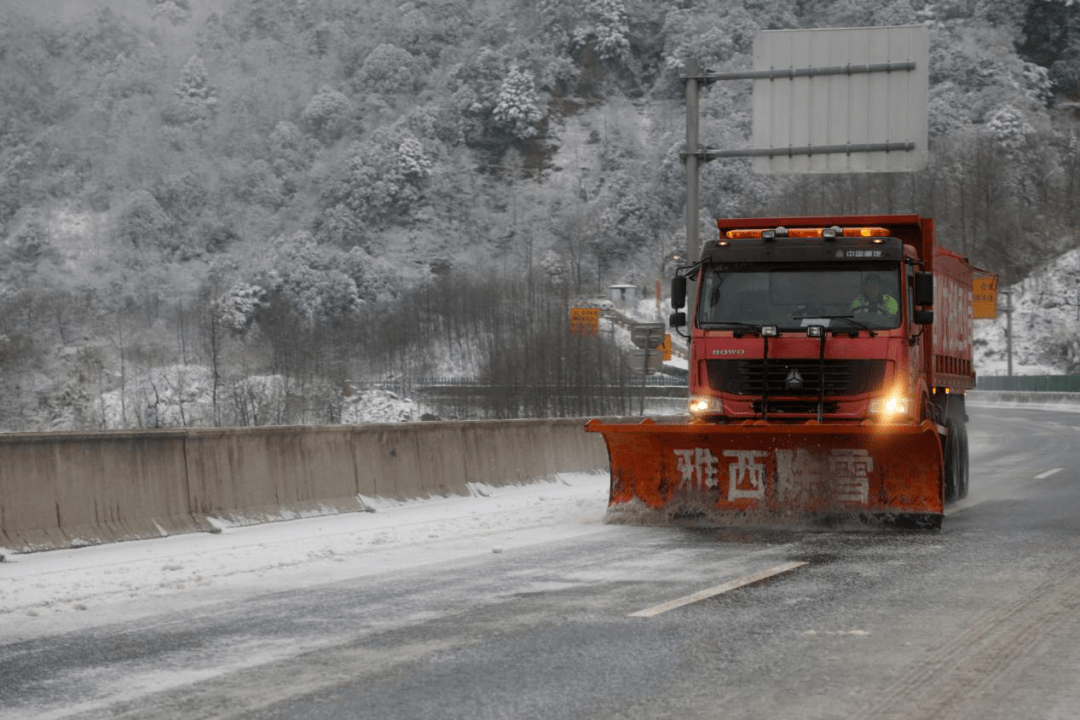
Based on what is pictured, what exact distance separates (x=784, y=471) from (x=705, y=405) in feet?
3.43

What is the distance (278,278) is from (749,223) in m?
121

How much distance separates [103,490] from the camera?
12.4m

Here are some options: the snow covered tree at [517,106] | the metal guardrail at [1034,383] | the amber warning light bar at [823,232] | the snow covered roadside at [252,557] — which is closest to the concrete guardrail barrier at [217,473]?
Answer: the snow covered roadside at [252,557]

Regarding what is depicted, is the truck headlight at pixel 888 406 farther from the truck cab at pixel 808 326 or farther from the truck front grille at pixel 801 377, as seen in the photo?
the truck front grille at pixel 801 377

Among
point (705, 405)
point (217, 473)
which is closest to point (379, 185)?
point (705, 405)

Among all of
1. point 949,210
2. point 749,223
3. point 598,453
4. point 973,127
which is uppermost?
point 973,127

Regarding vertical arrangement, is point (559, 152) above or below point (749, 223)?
above

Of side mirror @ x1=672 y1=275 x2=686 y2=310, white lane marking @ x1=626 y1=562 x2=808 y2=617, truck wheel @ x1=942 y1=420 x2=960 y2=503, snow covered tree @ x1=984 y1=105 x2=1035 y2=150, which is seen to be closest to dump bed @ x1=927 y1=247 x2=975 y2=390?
truck wheel @ x1=942 y1=420 x2=960 y2=503

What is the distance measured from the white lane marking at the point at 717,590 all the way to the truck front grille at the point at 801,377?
3.03 meters

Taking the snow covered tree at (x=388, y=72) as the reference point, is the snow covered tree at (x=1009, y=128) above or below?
below

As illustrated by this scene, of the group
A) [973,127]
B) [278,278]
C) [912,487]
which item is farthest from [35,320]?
[912,487]

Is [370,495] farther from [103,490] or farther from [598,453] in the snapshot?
[598,453]

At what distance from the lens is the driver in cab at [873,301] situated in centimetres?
1403

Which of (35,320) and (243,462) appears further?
(35,320)
